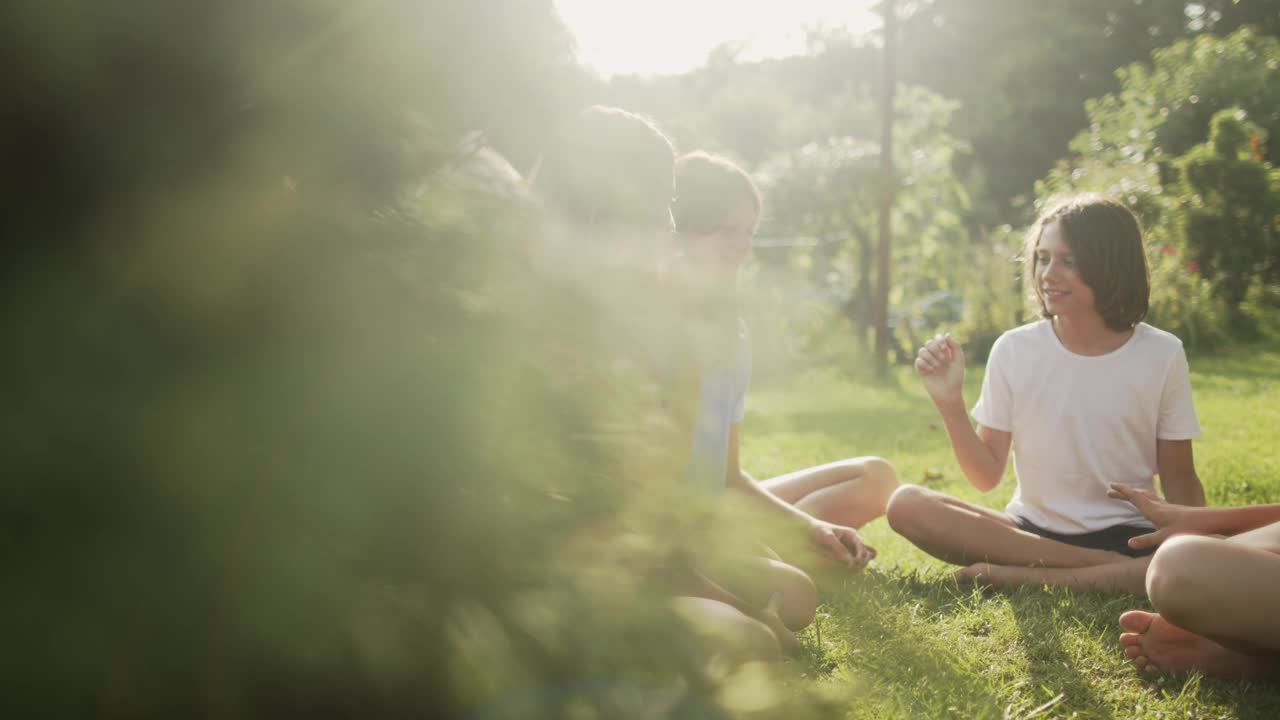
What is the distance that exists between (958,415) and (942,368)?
22cm

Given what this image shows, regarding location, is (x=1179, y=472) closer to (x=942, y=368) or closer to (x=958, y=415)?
(x=958, y=415)

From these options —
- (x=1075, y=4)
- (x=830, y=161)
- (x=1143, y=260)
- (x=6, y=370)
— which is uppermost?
(x=1075, y=4)

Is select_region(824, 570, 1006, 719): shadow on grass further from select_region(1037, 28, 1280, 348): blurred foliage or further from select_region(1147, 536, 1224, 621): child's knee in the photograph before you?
select_region(1037, 28, 1280, 348): blurred foliage

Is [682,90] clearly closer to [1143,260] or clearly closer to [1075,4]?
[1075,4]

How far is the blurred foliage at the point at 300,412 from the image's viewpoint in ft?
2.60

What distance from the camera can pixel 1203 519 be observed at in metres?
2.85

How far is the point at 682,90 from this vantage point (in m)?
45.4

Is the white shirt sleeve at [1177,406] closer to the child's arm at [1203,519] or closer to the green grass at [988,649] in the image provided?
the child's arm at [1203,519]

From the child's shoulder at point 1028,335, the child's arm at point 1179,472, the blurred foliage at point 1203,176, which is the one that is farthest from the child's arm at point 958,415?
the blurred foliage at point 1203,176

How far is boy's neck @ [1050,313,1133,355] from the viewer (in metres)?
3.56

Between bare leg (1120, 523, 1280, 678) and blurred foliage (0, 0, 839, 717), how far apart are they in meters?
2.03

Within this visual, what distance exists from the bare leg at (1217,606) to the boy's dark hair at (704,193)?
1885mm

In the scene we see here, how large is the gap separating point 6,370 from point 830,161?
676 inches

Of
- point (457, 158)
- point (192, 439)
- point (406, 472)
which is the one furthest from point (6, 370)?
point (457, 158)
